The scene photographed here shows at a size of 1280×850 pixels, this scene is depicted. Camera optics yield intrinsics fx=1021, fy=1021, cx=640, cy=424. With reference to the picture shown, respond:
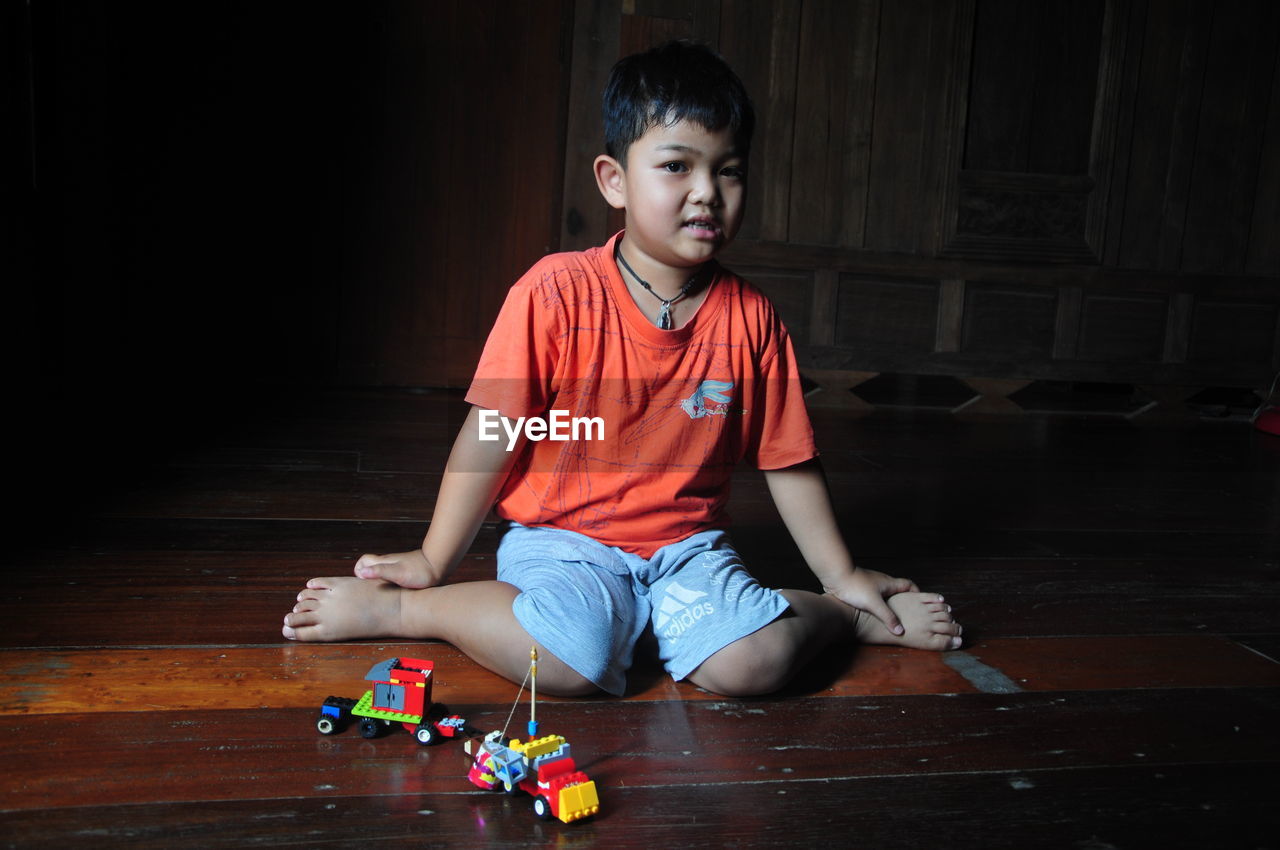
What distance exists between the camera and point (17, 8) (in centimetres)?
196

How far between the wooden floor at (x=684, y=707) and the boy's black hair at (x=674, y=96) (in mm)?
574

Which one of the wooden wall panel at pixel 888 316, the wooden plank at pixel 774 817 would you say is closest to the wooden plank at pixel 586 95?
the wooden wall panel at pixel 888 316

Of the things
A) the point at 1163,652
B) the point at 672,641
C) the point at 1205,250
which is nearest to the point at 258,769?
the point at 672,641

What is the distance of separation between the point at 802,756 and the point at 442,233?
2398 millimetres

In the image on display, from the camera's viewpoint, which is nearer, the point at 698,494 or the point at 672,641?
the point at 672,641

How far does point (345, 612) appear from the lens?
1.11 m

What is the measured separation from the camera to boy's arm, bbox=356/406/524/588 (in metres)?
1.11

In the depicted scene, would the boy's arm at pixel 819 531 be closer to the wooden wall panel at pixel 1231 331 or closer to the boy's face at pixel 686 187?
the boy's face at pixel 686 187

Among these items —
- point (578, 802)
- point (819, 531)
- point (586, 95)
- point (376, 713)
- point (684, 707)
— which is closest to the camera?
point (578, 802)

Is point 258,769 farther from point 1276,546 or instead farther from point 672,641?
point 1276,546

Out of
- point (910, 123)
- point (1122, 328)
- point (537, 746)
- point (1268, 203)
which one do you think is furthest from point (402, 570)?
point (1268, 203)

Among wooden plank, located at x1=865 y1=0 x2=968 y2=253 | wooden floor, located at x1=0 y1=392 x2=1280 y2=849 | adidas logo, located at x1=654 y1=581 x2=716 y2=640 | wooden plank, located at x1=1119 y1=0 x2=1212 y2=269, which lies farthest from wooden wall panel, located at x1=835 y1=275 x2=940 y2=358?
adidas logo, located at x1=654 y1=581 x2=716 y2=640

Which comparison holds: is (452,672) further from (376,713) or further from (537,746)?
(537,746)

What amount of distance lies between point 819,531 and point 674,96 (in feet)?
1.72
